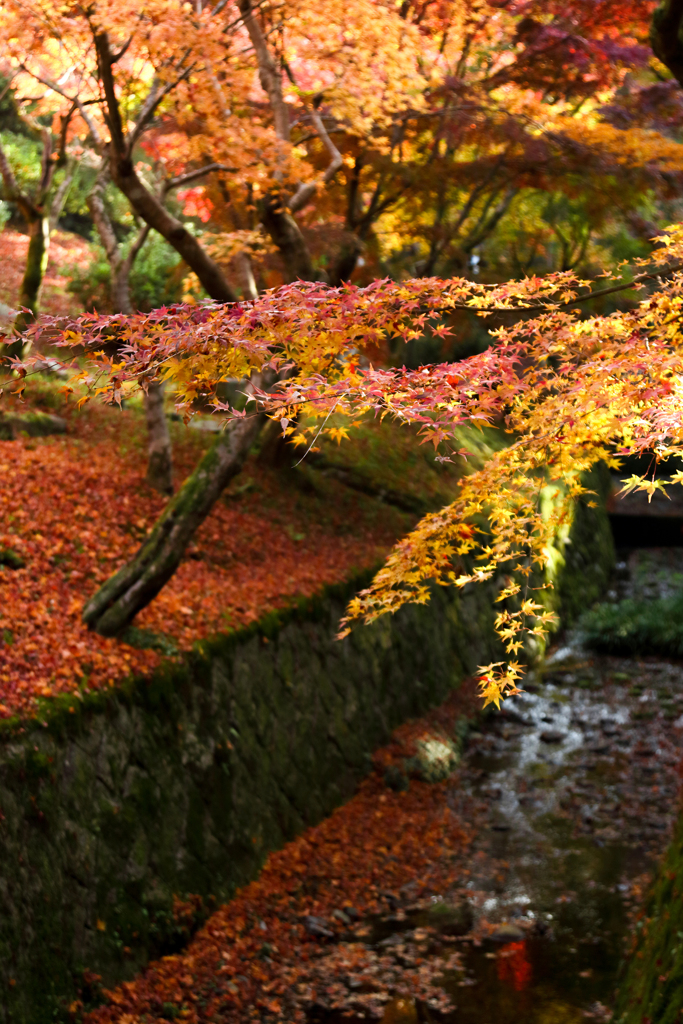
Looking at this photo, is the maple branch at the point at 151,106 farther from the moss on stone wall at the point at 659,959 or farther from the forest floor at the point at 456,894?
the moss on stone wall at the point at 659,959

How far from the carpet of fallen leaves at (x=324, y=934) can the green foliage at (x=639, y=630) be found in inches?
275

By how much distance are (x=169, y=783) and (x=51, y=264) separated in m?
16.6

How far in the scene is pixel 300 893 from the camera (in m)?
7.80

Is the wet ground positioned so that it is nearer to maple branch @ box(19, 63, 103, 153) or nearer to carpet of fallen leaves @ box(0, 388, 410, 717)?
carpet of fallen leaves @ box(0, 388, 410, 717)

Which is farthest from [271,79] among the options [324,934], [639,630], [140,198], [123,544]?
[639,630]

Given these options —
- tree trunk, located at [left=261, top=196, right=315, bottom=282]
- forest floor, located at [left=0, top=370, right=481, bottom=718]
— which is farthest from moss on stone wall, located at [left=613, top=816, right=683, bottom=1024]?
tree trunk, located at [left=261, top=196, right=315, bottom=282]

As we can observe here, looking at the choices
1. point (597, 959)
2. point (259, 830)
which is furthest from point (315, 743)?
point (597, 959)

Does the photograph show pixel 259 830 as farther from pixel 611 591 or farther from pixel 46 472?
pixel 611 591

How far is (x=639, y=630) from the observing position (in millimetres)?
15828

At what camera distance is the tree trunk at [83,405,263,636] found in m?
7.36

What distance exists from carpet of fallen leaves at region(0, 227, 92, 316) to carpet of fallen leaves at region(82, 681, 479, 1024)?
1128 cm

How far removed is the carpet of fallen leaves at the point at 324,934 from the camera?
6117 millimetres

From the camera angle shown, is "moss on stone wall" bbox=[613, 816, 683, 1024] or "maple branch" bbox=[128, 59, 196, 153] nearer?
"moss on stone wall" bbox=[613, 816, 683, 1024]

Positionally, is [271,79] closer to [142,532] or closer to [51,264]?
[142,532]
